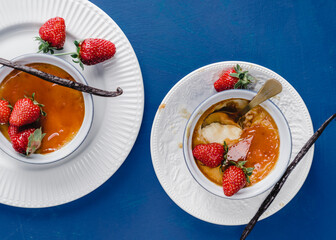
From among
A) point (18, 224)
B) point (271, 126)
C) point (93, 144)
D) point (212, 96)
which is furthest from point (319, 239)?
point (18, 224)

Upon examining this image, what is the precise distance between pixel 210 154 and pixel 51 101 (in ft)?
1.78

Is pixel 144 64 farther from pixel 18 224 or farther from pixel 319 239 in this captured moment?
pixel 319 239

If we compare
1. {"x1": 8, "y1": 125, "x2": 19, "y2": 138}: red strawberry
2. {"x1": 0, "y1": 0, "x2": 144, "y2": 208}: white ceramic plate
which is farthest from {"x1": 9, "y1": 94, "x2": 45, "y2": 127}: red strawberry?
{"x1": 0, "y1": 0, "x2": 144, "y2": 208}: white ceramic plate

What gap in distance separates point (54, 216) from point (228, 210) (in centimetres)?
65

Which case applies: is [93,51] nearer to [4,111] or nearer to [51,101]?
[51,101]

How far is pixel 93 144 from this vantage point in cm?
115

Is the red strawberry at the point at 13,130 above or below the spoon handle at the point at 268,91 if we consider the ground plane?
below

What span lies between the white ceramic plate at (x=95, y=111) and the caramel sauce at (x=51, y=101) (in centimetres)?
6

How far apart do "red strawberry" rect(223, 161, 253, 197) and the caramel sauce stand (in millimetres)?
507

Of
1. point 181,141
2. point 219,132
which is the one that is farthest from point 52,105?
point 219,132

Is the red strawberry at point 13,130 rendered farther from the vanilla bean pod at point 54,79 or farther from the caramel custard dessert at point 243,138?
the caramel custard dessert at point 243,138

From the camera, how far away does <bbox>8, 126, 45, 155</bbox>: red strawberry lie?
1.05 meters

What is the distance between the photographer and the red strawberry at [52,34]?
3.47 feet

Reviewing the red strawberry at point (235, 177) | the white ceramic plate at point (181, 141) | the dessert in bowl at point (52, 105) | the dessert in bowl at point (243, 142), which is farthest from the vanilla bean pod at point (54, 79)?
the red strawberry at point (235, 177)
